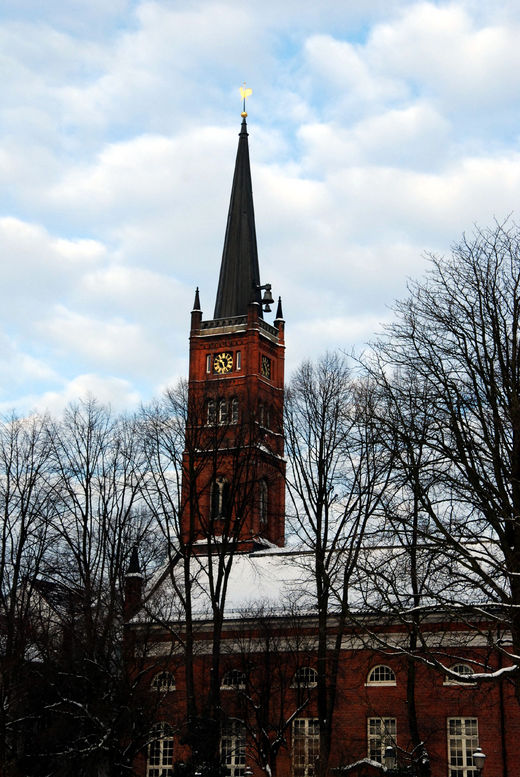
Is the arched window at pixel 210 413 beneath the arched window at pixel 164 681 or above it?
above

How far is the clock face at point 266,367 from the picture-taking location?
79062 millimetres

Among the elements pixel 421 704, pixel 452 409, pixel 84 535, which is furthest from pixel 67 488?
pixel 452 409

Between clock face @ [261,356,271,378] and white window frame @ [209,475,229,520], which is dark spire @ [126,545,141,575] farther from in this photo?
clock face @ [261,356,271,378]

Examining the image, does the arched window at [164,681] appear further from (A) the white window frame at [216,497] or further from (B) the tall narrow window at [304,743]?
(A) the white window frame at [216,497]

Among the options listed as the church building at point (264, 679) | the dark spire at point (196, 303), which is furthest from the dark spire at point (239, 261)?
the church building at point (264, 679)

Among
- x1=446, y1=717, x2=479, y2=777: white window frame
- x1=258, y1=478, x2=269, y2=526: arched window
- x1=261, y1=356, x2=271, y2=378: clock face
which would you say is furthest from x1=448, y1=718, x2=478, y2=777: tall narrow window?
x1=261, y1=356, x2=271, y2=378: clock face

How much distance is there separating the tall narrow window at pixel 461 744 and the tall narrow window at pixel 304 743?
18.4 feet

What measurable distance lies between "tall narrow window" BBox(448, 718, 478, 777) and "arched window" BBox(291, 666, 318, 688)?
20.0ft

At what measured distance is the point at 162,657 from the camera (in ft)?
151

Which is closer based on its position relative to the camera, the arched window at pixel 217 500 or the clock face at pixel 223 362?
the arched window at pixel 217 500

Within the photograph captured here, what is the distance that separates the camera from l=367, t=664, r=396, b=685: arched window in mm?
45344

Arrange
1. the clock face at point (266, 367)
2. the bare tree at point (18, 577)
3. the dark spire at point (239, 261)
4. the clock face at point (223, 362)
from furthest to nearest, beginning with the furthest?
the dark spire at point (239, 261)
the clock face at point (266, 367)
the clock face at point (223, 362)
the bare tree at point (18, 577)

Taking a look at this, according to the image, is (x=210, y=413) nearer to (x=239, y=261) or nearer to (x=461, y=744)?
Answer: (x=461, y=744)

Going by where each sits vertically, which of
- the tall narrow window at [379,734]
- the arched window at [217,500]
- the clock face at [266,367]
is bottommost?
the tall narrow window at [379,734]
